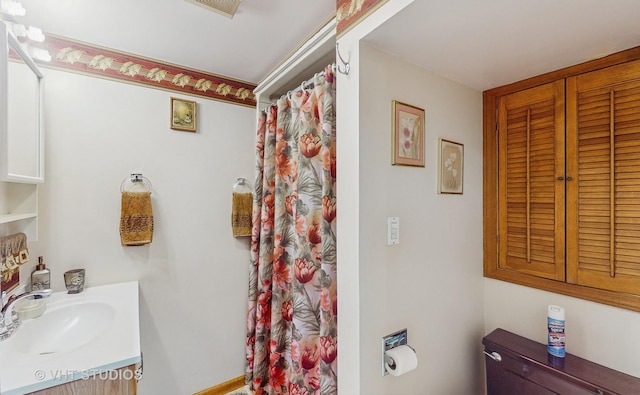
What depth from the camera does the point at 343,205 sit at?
117cm

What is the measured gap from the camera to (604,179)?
3.97 ft

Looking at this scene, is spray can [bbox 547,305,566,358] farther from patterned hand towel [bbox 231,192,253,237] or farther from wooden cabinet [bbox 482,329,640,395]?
patterned hand towel [bbox 231,192,253,237]

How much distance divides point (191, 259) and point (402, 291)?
1.55 metres

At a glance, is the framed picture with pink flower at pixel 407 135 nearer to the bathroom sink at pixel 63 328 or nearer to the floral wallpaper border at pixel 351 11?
the floral wallpaper border at pixel 351 11

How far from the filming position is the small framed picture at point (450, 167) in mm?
1387

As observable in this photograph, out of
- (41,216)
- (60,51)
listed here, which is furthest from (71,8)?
(41,216)

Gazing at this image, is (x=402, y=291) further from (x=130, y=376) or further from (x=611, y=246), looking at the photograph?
(x=130, y=376)

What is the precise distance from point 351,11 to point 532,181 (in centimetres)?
130

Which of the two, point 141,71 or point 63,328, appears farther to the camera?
point 141,71

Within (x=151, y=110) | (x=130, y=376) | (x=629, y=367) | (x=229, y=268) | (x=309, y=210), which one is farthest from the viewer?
(x=229, y=268)

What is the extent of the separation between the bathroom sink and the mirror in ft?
2.22

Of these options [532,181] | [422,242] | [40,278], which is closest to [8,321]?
[40,278]

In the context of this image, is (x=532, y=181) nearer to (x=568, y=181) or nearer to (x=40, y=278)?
(x=568, y=181)

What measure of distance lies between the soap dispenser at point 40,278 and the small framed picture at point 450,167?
2.24 m
